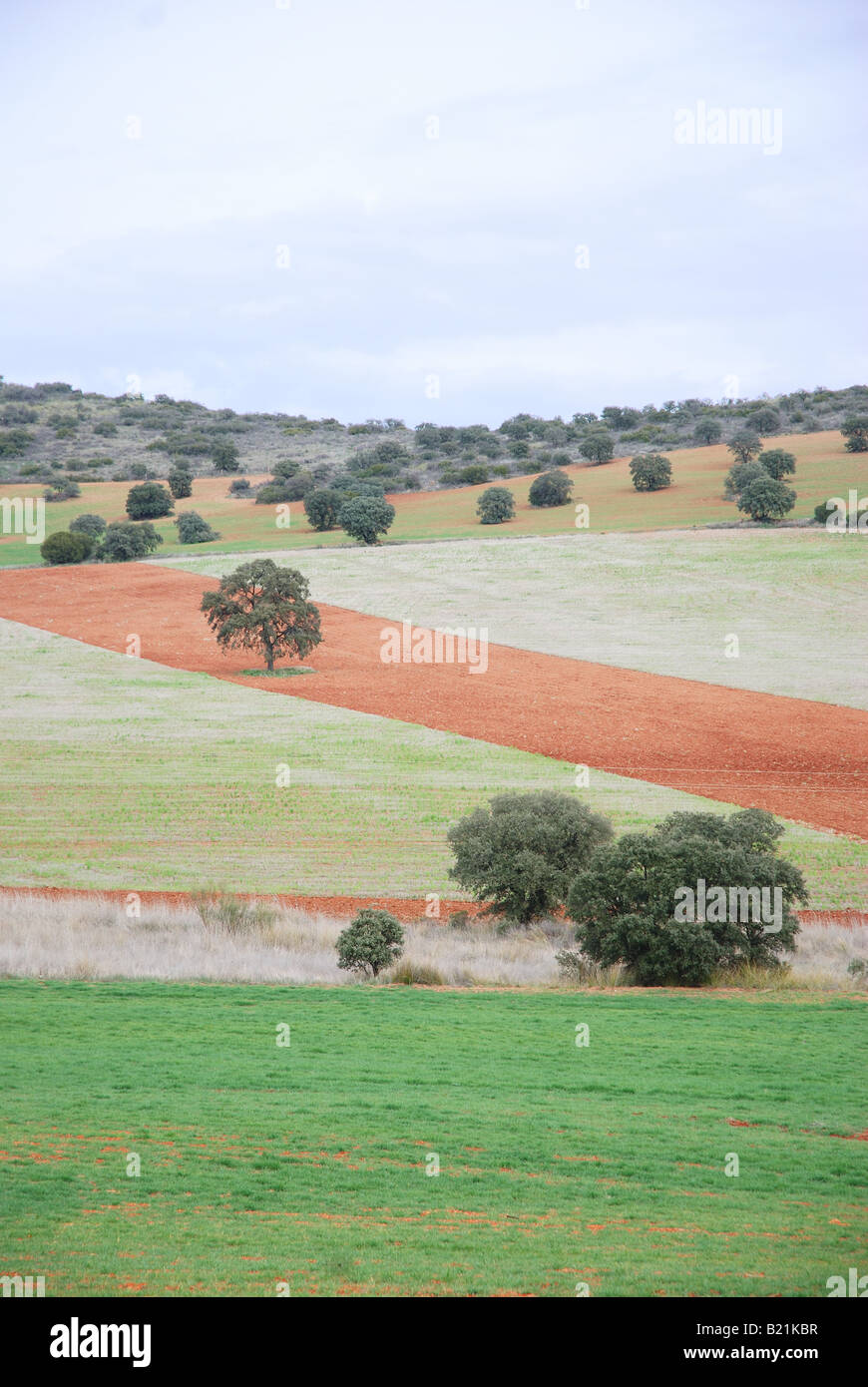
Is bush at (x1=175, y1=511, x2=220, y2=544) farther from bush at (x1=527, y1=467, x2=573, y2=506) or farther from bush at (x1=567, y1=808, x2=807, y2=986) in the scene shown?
bush at (x1=567, y1=808, x2=807, y2=986)

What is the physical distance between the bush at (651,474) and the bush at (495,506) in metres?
13.8

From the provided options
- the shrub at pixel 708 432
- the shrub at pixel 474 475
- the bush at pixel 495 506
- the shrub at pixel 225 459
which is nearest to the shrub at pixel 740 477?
the bush at pixel 495 506

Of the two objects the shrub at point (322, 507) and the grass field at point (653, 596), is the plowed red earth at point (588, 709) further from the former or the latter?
the shrub at point (322, 507)

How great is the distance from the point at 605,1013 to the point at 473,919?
24.9ft

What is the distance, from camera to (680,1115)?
13359mm

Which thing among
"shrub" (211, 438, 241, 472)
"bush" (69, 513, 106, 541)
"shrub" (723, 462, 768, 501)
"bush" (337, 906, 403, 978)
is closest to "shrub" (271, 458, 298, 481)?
"shrub" (211, 438, 241, 472)

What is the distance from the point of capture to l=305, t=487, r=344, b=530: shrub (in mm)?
92125

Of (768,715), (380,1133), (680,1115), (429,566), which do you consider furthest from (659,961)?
(429,566)

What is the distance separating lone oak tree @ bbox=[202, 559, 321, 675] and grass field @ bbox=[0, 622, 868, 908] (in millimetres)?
4117

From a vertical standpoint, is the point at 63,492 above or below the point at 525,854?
above

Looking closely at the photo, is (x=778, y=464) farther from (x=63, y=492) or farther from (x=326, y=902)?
→ (x=326, y=902)

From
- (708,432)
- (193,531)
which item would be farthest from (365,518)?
(708,432)

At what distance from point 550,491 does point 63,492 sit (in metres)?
47.9

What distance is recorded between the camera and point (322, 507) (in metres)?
92.4
